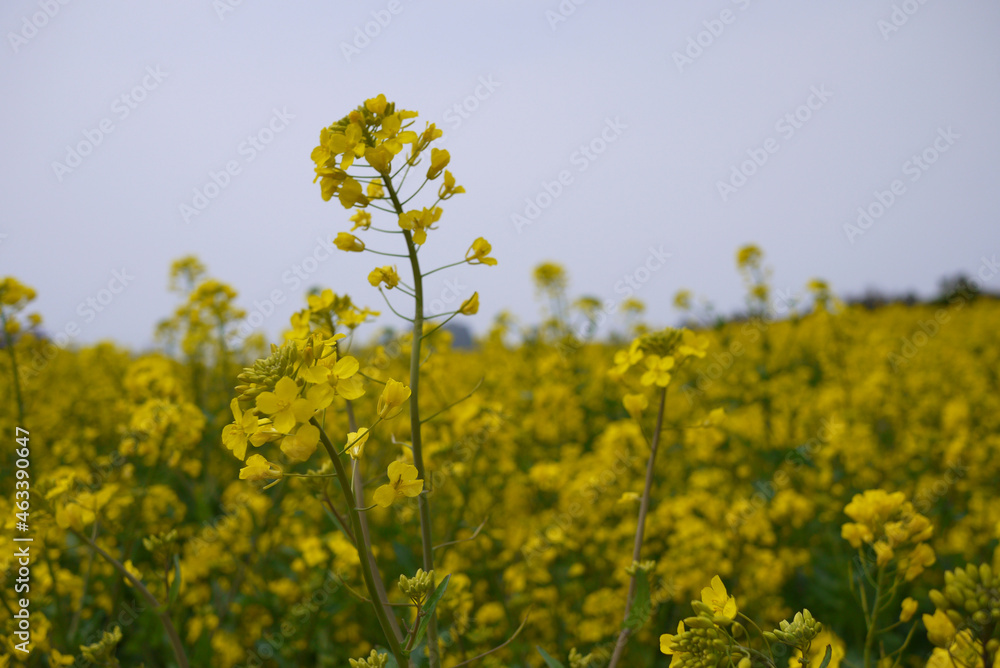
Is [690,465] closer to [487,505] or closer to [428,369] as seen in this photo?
[487,505]

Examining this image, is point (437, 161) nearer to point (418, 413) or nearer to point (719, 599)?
point (418, 413)

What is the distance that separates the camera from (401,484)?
1094mm

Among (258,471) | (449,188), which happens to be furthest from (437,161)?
(258,471)

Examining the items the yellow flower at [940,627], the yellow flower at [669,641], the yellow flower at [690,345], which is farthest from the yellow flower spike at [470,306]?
the yellow flower at [940,627]

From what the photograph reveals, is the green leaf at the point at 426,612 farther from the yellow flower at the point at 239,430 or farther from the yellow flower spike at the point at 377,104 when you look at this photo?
the yellow flower spike at the point at 377,104

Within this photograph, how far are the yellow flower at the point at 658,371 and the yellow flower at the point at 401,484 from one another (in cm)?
94

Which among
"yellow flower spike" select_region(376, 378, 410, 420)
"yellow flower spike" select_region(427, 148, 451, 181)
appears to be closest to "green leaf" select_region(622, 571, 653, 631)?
"yellow flower spike" select_region(376, 378, 410, 420)

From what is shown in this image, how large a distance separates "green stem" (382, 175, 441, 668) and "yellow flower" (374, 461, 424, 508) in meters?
0.24

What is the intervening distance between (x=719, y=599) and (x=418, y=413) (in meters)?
0.76

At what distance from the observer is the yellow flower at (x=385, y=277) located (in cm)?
146

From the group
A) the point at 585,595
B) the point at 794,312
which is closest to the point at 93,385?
the point at 585,595

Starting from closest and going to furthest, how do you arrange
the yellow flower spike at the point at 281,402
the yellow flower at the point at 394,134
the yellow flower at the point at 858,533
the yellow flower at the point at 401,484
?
1. the yellow flower spike at the point at 281,402
2. the yellow flower at the point at 401,484
3. the yellow flower at the point at 394,134
4. the yellow flower at the point at 858,533

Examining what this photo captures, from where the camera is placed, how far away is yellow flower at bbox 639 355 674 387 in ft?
5.83

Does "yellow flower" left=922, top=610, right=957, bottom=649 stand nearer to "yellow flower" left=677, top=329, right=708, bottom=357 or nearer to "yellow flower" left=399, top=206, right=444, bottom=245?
"yellow flower" left=677, top=329, right=708, bottom=357
